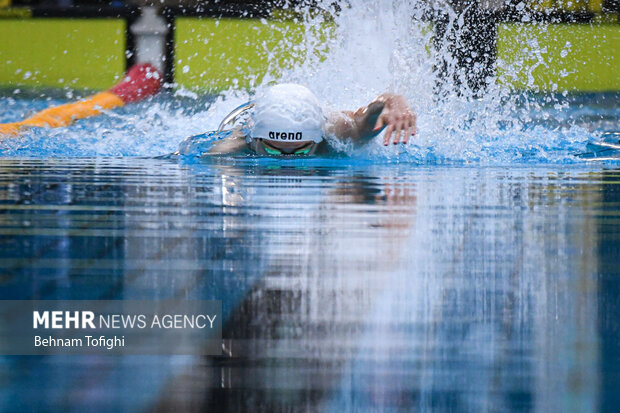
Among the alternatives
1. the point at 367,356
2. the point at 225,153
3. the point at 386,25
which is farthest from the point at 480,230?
the point at 386,25

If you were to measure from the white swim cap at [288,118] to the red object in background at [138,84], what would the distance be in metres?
4.27

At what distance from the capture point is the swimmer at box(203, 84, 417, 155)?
14.7ft

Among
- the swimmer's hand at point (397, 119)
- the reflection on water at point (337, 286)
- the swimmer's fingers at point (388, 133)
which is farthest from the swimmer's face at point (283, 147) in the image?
the reflection on water at point (337, 286)

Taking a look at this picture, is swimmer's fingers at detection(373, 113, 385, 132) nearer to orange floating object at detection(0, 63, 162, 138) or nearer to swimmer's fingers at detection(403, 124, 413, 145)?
swimmer's fingers at detection(403, 124, 413, 145)

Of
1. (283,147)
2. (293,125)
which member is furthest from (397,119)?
(283,147)

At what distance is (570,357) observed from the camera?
130 cm

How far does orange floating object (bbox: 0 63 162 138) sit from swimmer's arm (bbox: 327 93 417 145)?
6.70 ft

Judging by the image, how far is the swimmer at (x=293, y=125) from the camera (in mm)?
4469

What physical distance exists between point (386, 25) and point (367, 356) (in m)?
5.76

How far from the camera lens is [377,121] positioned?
4051 millimetres

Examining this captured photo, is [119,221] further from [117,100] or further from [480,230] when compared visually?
[117,100]

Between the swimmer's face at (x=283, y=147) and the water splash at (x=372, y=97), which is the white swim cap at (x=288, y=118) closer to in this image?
the swimmer's face at (x=283, y=147)

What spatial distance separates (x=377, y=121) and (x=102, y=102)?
4.68m

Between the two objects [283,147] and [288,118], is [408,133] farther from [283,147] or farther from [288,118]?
[283,147]
